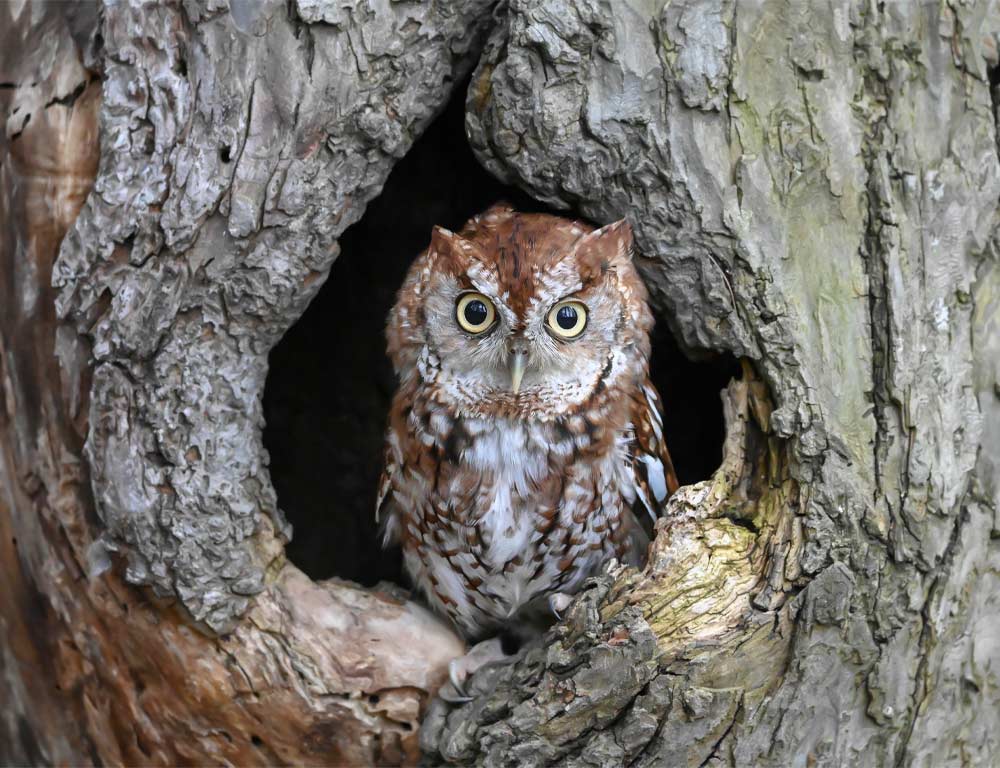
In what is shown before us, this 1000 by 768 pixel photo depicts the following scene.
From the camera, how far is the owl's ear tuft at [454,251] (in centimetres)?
226

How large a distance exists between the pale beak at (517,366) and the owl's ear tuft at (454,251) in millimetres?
254

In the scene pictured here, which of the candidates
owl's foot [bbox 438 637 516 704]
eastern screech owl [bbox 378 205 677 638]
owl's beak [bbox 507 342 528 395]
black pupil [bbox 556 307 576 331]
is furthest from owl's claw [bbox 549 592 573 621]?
black pupil [bbox 556 307 576 331]

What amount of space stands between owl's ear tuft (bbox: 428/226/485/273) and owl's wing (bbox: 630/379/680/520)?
62 centimetres

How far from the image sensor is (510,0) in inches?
91.3

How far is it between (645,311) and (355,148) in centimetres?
89

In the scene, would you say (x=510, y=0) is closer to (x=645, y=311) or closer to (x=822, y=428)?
(x=645, y=311)

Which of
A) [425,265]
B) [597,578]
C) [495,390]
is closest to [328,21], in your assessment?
[425,265]

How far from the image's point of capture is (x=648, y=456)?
8.41 feet

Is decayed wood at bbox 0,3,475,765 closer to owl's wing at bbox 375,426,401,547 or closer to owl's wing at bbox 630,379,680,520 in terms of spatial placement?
owl's wing at bbox 375,426,401,547

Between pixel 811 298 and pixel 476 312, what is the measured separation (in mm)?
862

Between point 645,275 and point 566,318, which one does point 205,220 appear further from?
point 645,275

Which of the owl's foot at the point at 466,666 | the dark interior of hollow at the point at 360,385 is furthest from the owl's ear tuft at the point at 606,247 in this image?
the owl's foot at the point at 466,666

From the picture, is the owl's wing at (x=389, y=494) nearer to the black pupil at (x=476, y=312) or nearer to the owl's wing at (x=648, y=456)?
the black pupil at (x=476, y=312)

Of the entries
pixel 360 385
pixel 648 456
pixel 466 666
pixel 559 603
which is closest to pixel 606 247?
pixel 648 456
